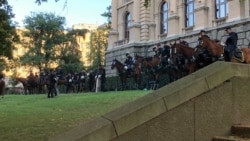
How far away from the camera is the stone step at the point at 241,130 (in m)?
5.74

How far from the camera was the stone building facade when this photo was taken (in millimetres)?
28844

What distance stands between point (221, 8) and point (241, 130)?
89.1 feet

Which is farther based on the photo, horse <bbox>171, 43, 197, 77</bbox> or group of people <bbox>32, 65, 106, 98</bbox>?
group of people <bbox>32, 65, 106, 98</bbox>

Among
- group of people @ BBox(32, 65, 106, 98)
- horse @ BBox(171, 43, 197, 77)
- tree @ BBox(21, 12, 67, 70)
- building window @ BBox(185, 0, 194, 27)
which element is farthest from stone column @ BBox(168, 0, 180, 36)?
tree @ BBox(21, 12, 67, 70)

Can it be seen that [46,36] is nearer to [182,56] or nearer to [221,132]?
[182,56]

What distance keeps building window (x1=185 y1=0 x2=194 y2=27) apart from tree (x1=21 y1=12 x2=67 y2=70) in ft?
98.2

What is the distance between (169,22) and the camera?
122 feet

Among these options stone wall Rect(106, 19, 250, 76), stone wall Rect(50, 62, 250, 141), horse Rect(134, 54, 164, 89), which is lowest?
stone wall Rect(50, 62, 250, 141)

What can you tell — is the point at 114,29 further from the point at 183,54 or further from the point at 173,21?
the point at 183,54

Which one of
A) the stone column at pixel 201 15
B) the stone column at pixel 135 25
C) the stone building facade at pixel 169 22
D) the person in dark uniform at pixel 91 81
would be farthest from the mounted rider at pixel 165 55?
the stone column at pixel 135 25

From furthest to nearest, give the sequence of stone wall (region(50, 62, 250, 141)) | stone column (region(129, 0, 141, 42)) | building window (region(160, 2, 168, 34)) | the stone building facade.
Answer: stone column (region(129, 0, 141, 42)), building window (region(160, 2, 168, 34)), the stone building facade, stone wall (region(50, 62, 250, 141))

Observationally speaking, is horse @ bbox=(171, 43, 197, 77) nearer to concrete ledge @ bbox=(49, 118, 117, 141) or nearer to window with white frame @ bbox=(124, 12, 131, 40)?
concrete ledge @ bbox=(49, 118, 117, 141)

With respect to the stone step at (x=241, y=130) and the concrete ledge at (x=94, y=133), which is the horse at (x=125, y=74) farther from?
the concrete ledge at (x=94, y=133)

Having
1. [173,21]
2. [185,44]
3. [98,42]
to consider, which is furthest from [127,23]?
[185,44]
